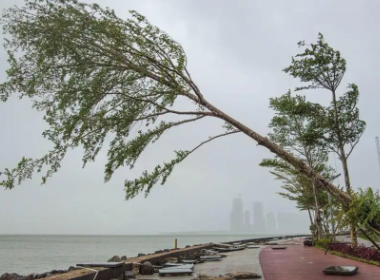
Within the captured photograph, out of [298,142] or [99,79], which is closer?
[99,79]

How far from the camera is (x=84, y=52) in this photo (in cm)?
773

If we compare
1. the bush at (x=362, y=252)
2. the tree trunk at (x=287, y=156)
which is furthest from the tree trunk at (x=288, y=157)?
the bush at (x=362, y=252)

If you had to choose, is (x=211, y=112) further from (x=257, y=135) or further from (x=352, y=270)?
(x=352, y=270)

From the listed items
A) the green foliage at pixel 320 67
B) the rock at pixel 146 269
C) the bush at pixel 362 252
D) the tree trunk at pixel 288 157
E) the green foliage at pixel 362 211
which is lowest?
the rock at pixel 146 269

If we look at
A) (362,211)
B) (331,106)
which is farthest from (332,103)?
(362,211)

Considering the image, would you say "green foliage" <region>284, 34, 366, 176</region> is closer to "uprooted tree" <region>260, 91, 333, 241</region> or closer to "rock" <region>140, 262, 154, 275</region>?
"uprooted tree" <region>260, 91, 333, 241</region>

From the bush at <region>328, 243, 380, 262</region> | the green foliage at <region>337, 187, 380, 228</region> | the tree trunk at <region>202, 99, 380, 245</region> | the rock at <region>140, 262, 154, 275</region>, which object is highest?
the tree trunk at <region>202, 99, 380, 245</region>

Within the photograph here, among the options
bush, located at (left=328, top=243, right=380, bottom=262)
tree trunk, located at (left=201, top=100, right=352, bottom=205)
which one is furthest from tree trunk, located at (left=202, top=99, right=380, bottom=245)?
bush, located at (left=328, top=243, right=380, bottom=262)

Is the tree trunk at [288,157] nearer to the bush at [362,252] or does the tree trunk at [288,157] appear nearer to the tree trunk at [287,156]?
the tree trunk at [287,156]

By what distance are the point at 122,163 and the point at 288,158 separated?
3857 millimetres

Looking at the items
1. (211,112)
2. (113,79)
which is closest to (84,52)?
(113,79)

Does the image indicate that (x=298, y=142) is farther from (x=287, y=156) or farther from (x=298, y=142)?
(x=287, y=156)

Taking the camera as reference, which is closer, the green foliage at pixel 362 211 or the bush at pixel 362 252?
the green foliage at pixel 362 211

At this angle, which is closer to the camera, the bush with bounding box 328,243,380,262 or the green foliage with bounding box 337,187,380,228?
the green foliage with bounding box 337,187,380,228
